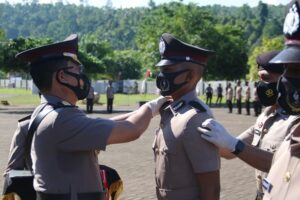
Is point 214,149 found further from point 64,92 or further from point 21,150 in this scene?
point 21,150

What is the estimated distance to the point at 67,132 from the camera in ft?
12.0

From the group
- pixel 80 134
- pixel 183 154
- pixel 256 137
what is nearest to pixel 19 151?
pixel 80 134

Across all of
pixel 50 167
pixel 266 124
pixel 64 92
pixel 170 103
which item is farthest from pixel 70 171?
pixel 266 124

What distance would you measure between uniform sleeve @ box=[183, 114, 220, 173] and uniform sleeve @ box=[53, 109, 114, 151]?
1.62 feet

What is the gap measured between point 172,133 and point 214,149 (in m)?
0.30

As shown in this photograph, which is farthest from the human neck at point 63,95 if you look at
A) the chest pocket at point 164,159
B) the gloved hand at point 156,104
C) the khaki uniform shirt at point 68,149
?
the chest pocket at point 164,159

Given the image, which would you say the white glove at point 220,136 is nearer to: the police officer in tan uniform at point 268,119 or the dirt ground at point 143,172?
the police officer in tan uniform at point 268,119

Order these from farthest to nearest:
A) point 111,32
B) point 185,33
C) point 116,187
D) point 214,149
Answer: point 111,32, point 185,33, point 116,187, point 214,149

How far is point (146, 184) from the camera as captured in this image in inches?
388

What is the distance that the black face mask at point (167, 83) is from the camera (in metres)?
3.99

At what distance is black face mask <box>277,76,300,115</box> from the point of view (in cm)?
280

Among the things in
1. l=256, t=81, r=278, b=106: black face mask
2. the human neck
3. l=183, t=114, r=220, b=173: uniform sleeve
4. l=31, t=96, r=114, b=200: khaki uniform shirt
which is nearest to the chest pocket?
l=183, t=114, r=220, b=173: uniform sleeve

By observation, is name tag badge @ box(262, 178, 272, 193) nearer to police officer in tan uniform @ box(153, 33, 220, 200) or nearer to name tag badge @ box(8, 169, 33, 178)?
police officer in tan uniform @ box(153, 33, 220, 200)

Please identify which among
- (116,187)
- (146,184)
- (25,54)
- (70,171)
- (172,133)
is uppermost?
(25,54)
